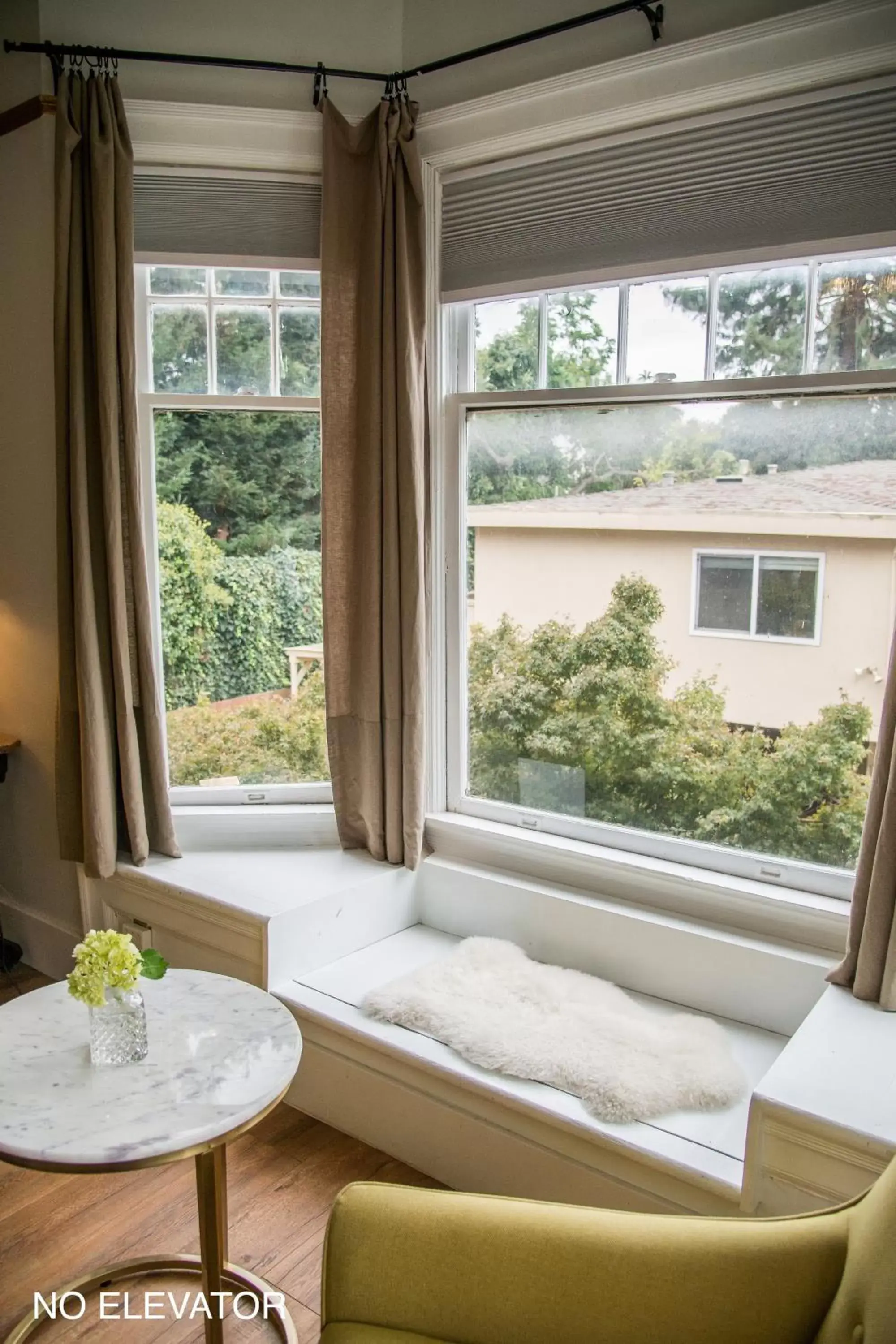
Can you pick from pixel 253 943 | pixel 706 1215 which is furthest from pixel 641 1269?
pixel 253 943

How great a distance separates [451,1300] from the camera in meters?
1.30

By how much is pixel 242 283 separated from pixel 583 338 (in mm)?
1017

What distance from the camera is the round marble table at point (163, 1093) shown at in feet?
4.97

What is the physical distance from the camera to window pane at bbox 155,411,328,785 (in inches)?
115

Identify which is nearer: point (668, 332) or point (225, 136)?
point (668, 332)

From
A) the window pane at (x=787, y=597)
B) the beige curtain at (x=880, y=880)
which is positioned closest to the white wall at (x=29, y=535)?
the window pane at (x=787, y=597)

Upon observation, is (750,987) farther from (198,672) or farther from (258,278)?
(258,278)

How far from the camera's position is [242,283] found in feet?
9.36

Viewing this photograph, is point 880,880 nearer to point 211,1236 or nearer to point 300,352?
point 211,1236

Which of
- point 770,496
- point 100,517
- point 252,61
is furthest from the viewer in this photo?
point 100,517

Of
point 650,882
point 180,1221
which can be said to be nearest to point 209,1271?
point 180,1221

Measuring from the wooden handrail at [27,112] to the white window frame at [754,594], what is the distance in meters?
2.12

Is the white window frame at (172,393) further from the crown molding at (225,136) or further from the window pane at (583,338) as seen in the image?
the window pane at (583,338)

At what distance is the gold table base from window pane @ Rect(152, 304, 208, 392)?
2066 mm
